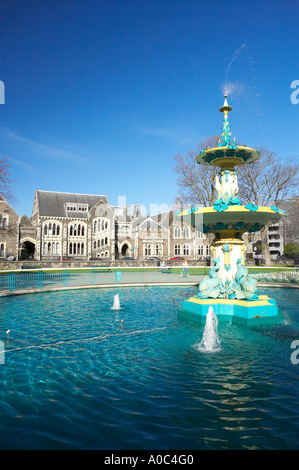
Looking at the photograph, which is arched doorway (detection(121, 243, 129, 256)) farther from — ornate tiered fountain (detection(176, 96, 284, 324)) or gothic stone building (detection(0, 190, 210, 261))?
ornate tiered fountain (detection(176, 96, 284, 324))

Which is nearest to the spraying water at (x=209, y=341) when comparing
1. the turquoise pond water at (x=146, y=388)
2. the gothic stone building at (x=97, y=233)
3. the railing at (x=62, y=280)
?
the turquoise pond water at (x=146, y=388)

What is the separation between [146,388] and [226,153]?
979 centimetres

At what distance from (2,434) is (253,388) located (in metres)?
3.79

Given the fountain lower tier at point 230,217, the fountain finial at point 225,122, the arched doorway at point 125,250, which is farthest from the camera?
the arched doorway at point 125,250

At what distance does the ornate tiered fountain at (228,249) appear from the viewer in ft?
36.0

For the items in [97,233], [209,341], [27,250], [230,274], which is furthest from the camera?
[27,250]

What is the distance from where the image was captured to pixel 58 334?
363 inches

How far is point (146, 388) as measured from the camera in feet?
17.8

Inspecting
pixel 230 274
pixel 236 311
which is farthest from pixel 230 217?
pixel 236 311

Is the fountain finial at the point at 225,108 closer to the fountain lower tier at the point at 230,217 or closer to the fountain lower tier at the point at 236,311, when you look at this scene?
the fountain lower tier at the point at 230,217

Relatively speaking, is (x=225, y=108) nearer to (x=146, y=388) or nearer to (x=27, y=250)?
(x=146, y=388)

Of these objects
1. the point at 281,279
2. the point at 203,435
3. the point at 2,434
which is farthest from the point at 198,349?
the point at 281,279

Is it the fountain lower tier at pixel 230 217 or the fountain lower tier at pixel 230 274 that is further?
the fountain lower tier at pixel 230 217

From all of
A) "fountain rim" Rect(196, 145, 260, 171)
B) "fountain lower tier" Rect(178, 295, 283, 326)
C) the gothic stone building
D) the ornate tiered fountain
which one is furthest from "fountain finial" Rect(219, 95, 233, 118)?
the gothic stone building
